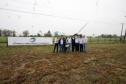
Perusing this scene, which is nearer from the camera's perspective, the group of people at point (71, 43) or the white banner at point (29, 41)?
the group of people at point (71, 43)

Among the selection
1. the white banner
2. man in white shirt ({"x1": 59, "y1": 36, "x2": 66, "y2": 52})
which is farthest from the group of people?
the white banner

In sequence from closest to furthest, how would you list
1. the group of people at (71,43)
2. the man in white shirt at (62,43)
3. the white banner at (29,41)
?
the man in white shirt at (62,43), the group of people at (71,43), the white banner at (29,41)

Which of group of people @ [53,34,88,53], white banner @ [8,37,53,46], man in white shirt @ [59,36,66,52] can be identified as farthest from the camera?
white banner @ [8,37,53,46]

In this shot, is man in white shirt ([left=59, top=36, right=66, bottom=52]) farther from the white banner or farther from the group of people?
the white banner

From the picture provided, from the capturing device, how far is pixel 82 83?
21.5 feet

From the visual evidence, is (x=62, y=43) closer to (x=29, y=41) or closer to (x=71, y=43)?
(x=71, y=43)

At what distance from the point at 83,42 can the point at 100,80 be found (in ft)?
30.9

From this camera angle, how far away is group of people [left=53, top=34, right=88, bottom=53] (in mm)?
16062

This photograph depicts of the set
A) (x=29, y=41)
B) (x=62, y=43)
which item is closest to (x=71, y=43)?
(x=62, y=43)

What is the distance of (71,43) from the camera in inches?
650

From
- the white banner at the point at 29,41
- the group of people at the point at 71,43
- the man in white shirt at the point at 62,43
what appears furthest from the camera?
the white banner at the point at 29,41

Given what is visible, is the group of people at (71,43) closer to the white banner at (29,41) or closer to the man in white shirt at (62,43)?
the man in white shirt at (62,43)

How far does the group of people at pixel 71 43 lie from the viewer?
16.1 metres

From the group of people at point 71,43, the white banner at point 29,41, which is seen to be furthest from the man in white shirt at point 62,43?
the white banner at point 29,41
